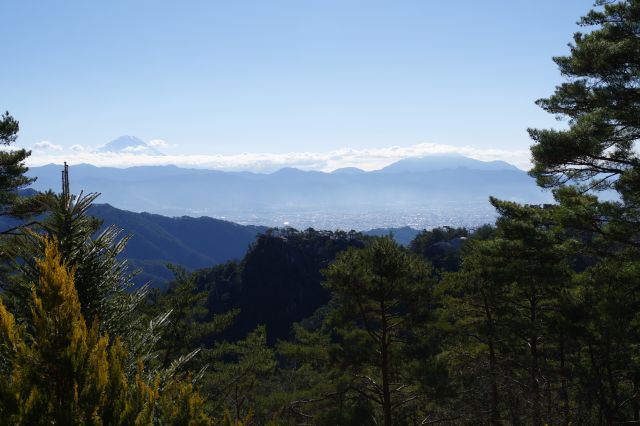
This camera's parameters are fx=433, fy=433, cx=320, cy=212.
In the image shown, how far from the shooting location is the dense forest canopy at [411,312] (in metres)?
4.07

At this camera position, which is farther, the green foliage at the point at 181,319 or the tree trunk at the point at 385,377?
the green foliage at the point at 181,319

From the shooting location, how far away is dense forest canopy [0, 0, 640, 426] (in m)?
4.07

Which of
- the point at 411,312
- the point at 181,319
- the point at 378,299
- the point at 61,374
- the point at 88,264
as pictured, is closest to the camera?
the point at 61,374

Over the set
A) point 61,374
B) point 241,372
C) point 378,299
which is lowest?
point 241,372

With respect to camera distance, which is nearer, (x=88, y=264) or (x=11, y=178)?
(x=88, y=264)

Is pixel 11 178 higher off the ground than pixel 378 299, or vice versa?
pixel 11 178

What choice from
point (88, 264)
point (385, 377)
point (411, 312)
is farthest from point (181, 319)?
point (88, 264)

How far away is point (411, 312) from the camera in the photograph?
14.1m

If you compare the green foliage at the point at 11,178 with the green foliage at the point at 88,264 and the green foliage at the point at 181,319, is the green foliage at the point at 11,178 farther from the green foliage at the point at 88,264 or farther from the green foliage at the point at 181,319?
the green foliage at the point at 88,264

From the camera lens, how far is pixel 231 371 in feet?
76.9

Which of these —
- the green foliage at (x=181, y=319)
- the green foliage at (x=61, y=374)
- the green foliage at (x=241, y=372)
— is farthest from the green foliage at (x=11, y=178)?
the green foliage at (x=61, y=374)

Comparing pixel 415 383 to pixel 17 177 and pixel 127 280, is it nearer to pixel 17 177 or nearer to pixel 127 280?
pixel 127 280

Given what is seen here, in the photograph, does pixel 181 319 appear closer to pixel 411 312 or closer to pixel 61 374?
pixel 411 312

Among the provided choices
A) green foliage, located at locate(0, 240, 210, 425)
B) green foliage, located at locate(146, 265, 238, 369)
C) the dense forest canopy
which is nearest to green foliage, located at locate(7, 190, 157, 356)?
the dense forest canopy
